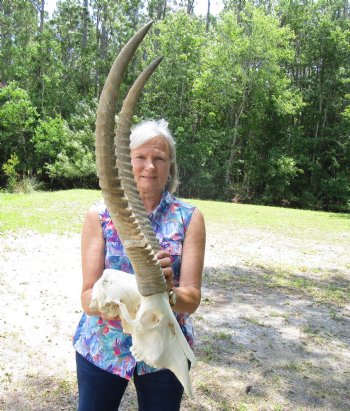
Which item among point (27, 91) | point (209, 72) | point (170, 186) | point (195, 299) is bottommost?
point (195, 299)

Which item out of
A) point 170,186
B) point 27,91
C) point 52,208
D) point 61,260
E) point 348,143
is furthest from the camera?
point 27,91

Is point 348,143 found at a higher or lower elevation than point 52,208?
higher

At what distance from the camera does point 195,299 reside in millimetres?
1771

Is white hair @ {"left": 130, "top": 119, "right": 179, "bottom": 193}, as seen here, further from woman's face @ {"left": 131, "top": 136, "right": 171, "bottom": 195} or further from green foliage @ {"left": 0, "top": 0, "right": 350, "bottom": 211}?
green foliage @ {"left": 0, "top": 0, "right": 350, "bottom": 211}

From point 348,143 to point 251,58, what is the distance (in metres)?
8.45

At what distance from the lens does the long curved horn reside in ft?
3.79

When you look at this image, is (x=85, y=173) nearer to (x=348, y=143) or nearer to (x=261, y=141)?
(x=261, y=141)

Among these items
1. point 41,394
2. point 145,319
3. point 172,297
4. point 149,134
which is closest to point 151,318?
point 145,319

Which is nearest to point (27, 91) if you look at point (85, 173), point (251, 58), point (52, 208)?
point (85, 173)

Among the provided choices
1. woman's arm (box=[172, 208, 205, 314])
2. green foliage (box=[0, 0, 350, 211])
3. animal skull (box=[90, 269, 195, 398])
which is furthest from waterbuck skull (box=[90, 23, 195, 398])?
green foliage (box=[0, 0, 350, 211])

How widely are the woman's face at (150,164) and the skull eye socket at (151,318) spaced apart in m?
0.67

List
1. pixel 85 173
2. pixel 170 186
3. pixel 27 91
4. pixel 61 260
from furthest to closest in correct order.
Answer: pixel 27 91 → pixel 85 173 → pixel 61 260 → pixel 170 186

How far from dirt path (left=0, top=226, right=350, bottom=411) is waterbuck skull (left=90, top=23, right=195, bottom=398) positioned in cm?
230

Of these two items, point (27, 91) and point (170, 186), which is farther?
point (27, 91)
